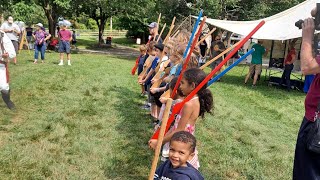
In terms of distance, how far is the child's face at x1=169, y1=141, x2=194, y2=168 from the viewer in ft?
7.61

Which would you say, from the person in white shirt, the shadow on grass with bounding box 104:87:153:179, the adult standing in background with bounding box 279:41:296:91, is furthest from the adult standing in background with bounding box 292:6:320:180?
the adult standing in background with bounding box 279:41:296:91

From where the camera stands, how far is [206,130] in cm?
604

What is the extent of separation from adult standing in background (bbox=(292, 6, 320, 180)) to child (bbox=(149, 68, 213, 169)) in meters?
0.82

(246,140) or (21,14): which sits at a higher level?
(21,14)

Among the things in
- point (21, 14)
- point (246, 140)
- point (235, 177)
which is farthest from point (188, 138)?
point (21, 14)

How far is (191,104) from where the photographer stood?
2.88 m

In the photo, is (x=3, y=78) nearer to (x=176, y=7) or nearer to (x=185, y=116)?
(x=185, y=116)

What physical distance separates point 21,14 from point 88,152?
1601cm

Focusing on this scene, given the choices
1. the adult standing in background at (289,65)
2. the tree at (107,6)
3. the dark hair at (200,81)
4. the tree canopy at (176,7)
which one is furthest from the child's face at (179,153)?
the tree at (107,6)

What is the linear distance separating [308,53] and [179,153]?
1027 millimetres

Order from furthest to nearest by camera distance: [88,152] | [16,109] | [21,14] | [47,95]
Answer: [21,14] → [47,95] → [16,109] → [88,152]

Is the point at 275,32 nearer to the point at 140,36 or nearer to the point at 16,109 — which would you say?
the point at 16,109

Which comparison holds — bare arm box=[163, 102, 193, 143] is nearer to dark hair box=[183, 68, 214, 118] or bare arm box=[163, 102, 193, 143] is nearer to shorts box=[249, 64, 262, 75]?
dark hair box=[183, 68, 214, 118]

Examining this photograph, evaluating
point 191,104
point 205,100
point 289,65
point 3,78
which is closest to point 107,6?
point 289,65
